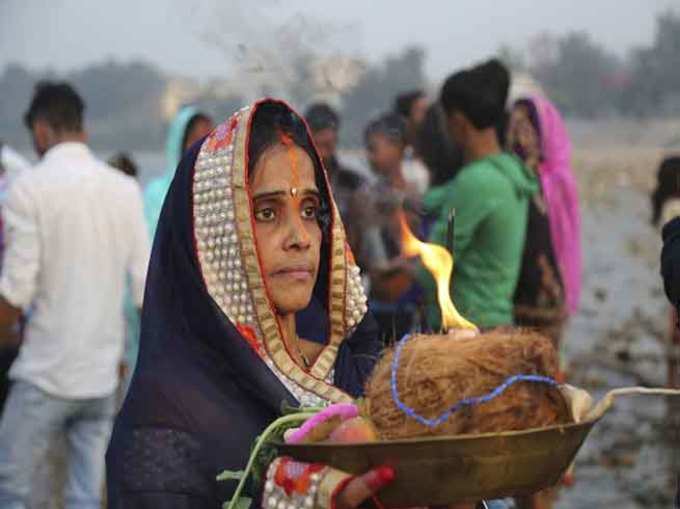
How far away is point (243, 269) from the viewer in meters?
2.71

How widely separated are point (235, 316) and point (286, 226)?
22cm

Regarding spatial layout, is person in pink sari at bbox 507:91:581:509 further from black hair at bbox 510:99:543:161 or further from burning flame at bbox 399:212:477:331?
burning flame at bbox 399:212:477:331

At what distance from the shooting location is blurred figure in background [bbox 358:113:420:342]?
6.80m

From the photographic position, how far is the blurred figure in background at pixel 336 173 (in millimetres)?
7160

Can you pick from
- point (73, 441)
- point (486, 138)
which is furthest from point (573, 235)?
point (73, 441)

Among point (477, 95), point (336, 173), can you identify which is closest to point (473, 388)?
point (477, 95)

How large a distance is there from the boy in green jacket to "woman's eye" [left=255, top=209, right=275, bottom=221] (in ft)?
8.27

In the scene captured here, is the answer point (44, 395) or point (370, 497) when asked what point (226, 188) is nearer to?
point (370, 497)

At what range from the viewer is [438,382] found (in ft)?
6.25

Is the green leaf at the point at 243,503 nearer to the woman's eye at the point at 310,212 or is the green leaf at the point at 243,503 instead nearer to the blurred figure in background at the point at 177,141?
the woman's eye at the point at 310,212

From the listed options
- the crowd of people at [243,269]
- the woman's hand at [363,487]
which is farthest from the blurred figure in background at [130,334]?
the woman's hand at [363,487]

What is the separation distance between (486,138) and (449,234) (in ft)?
9.85

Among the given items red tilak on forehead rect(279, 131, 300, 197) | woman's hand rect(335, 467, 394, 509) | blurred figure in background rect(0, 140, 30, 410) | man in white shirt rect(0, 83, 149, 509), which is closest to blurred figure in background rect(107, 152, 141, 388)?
man in white shirt rect(0, 83, 149, 509)

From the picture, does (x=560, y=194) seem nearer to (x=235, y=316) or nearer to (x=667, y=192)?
(x=667, y=192)
